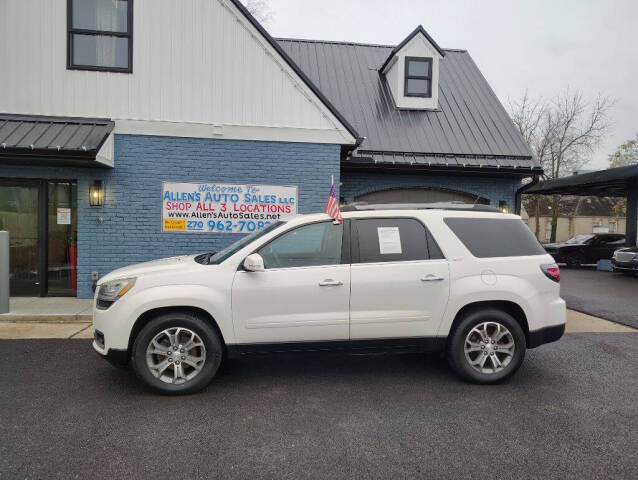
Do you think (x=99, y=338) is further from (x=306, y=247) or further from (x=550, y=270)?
(x=550, y=270)

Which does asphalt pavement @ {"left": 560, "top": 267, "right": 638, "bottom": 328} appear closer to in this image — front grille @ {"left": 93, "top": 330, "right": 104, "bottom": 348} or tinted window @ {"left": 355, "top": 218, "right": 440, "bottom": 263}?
tinted window @ {"left": 355, "top": 218, "right": 440, "bottom": 263}

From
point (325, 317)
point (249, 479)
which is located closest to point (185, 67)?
point (325, 317)

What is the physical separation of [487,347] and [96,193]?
7.55 meters

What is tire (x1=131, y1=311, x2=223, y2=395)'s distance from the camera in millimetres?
4066

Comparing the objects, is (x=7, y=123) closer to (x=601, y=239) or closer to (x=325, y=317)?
(x=325, y=317)

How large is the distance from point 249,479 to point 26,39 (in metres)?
9.38

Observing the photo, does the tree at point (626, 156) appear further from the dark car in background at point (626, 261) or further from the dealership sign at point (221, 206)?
the dealership sign at point (221, 206)

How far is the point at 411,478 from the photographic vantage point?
2.78 m

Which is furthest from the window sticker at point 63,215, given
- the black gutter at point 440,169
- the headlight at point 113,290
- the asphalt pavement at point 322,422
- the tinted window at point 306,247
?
the tinted window at point 306,247

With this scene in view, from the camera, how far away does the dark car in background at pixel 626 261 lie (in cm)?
1472

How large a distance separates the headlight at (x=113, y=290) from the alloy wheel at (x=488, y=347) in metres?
3.42

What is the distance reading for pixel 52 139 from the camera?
758 cm

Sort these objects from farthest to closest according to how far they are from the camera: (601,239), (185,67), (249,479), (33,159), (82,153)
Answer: (601,239)
(185,67)
(33,159)
(82,153)
(249,479)

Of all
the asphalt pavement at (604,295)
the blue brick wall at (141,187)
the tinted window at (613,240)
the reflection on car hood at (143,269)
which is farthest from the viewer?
the tinted window at (613,240)
